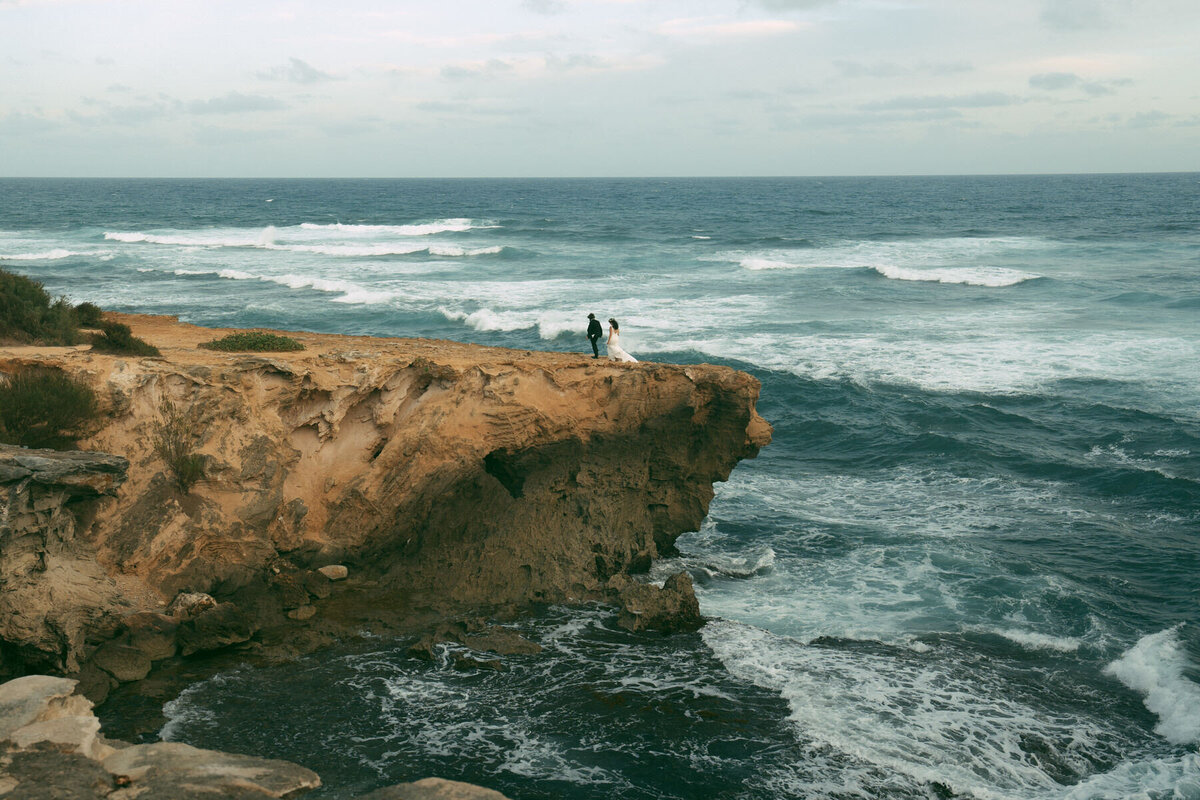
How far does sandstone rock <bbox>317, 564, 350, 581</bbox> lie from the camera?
14375 mm

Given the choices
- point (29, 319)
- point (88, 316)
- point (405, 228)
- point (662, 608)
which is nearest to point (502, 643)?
point (662, 608)

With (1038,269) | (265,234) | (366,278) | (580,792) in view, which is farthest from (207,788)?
(265,234)

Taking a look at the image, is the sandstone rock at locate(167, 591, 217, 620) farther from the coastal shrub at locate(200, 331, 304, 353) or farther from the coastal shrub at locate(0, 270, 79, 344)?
the coastal shrub at locate(0, 270, 79, 344)

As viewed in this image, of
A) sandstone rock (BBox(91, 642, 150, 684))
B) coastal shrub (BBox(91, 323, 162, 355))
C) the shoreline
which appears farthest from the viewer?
coastal shrub (BBox(91, 323, 162, 355))

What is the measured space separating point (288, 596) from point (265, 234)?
6454 cm

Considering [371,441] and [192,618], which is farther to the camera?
[371,441]

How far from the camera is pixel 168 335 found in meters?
18.2

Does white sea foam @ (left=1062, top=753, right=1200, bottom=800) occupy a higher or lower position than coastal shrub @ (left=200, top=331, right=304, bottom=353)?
lower

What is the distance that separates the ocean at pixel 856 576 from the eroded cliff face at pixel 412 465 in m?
1.40

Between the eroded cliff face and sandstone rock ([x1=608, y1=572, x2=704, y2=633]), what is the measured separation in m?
1.07

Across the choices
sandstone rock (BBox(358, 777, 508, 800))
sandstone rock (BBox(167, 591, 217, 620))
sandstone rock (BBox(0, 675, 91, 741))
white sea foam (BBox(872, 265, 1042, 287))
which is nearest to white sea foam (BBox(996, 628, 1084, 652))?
sandstone rock (BBox(358, 777, 508, 800))

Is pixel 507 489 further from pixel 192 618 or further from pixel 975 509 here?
pixel 975 509

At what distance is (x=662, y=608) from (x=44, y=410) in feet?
29.0

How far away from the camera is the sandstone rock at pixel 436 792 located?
743cm
